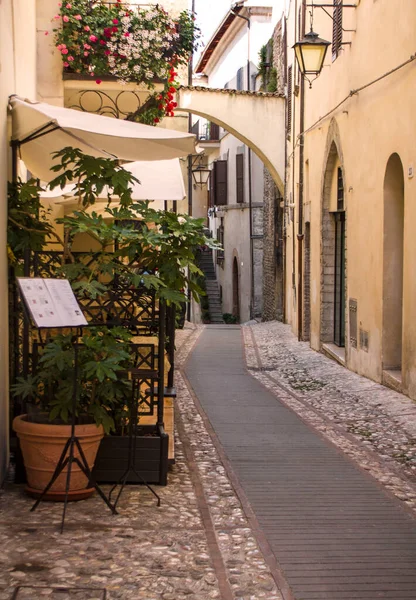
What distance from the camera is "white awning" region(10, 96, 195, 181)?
6.27m

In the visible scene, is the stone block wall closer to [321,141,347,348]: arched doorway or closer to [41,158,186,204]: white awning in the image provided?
[321,141,347,348]: arched doorway

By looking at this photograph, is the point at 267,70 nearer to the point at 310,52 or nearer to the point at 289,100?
the point at 289,100

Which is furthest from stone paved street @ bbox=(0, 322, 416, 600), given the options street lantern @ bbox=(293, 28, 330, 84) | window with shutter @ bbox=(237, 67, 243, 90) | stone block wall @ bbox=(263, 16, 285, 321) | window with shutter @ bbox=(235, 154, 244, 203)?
window with shutter @ bbox=(237, 67, 243, 90)

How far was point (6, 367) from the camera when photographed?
6633mm

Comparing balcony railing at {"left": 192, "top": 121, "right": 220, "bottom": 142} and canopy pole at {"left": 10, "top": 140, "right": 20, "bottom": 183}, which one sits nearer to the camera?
canopy pole at {"left": 10, "top": 140, "right": 20, "bottom": 183}

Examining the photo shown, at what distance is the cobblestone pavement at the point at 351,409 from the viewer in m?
7.47

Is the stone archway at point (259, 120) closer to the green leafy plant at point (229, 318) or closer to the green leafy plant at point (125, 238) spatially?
the green leafy plant at point (229, 318)

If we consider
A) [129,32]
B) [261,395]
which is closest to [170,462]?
[261,395]

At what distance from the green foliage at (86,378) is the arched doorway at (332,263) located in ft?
35.2

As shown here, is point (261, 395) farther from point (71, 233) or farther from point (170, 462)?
point (71, 233)

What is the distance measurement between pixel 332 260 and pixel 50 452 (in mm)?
11668

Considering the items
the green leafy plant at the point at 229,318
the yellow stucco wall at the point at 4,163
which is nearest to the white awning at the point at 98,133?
the yellow stucco wall at the point at 4,163

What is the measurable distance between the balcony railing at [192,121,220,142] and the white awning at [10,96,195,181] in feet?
105

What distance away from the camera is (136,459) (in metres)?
6.51
